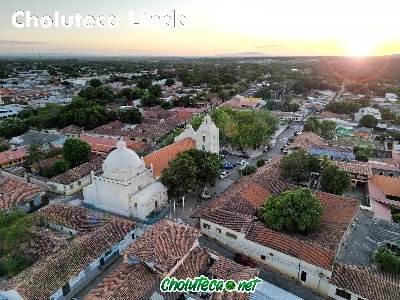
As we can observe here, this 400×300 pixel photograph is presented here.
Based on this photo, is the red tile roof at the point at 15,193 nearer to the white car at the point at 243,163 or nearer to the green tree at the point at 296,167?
the white car at the point at 243,163

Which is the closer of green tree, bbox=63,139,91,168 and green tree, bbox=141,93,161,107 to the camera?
green tree, bbox=63,139,91,168

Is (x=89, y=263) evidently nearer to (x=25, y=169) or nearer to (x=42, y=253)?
(x=42, y=253)

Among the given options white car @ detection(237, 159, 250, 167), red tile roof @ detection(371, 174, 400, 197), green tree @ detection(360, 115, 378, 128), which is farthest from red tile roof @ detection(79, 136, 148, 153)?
green tree @ detection(360, 115, 378, 128)

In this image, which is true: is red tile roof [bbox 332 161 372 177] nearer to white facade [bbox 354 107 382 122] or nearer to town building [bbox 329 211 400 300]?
town building [bbox 329 211 400 300]

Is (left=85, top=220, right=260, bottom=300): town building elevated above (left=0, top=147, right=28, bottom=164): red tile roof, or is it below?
below

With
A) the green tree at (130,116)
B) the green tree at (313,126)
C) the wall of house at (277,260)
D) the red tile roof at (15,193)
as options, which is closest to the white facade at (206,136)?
the wall of house at (277,260)

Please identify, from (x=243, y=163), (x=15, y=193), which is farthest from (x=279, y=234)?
(x=15, y=193)

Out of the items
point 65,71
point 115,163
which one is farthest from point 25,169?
point 65,71

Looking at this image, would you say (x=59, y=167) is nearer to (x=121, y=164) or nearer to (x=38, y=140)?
(x=121, y=164)
